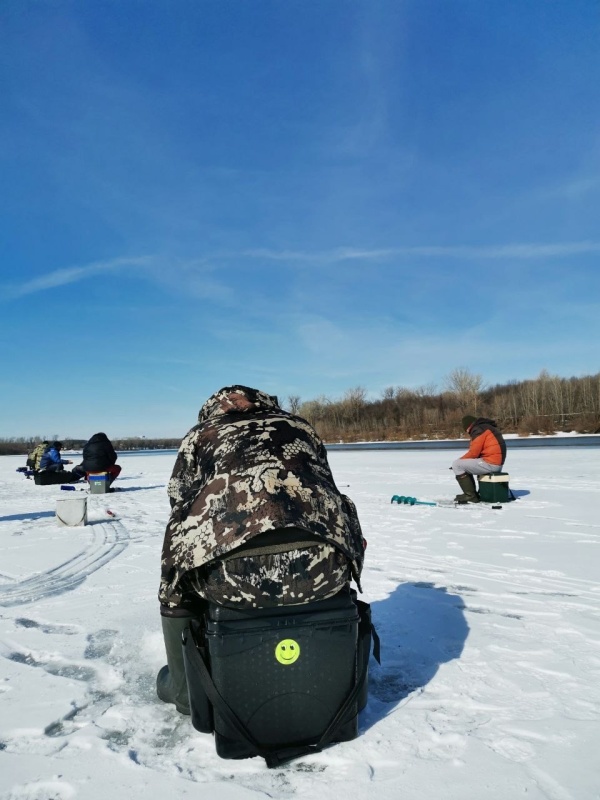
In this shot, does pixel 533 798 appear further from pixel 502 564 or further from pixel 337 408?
→ pixel 337 408

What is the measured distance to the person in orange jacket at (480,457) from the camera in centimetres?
927

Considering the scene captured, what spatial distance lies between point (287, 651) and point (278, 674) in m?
0.09

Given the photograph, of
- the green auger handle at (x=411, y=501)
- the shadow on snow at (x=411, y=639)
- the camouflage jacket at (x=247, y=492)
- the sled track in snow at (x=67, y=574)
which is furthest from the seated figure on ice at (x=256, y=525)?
the green auger handle at (x=411, y=501)

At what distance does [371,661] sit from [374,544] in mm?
3267

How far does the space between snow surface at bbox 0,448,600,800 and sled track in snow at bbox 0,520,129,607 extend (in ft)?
0.09

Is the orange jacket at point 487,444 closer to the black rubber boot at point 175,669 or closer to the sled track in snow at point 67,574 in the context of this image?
the sled track in snow at point 67,574

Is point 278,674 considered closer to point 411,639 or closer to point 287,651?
point 287,651

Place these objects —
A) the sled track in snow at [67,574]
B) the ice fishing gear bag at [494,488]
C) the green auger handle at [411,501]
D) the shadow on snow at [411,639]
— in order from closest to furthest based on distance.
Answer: the shadow on snow at [411,639]
the sled track in snow at [67,574]
the ice fishing gear bag at [494,488]
the green auger handle at [411,501]

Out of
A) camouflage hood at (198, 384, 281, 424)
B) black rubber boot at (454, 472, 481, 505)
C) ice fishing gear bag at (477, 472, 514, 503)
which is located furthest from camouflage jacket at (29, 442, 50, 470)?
camouflage hood at (198, 384, 281, 424)

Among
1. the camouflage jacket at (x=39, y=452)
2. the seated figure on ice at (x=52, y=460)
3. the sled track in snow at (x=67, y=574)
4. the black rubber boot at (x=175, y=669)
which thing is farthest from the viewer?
the camouflage jacket at (x=39, y=452)

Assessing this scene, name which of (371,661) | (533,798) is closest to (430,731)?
(533,798)

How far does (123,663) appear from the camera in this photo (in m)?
3.18

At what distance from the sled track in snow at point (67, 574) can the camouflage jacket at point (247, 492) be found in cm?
276

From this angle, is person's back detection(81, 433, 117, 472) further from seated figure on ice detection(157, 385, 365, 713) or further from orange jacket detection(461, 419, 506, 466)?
seated figure on ice detection(157, 385, 365, 713)
